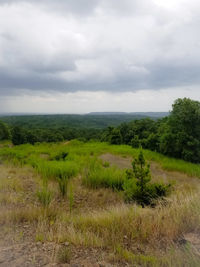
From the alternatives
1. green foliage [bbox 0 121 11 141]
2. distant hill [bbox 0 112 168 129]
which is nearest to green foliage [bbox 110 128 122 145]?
green foliage [bbox 0 121 11 141]

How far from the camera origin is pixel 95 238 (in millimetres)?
1671

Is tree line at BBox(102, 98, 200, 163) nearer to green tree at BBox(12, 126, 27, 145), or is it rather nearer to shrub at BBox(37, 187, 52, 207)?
shrub at BBox(37, 187, 52, 207)

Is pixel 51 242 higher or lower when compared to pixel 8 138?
higher

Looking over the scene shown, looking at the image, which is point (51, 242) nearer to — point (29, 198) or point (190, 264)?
point (190, 264)

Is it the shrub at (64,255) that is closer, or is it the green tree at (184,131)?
the shrub at (64,255)

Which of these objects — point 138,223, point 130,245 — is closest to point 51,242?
point 130,245

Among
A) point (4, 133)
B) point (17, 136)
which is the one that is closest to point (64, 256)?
point (17, 136)

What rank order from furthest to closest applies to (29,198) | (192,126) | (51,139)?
(51,139)
(192,126)
(29,198)

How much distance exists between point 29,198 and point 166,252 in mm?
2617

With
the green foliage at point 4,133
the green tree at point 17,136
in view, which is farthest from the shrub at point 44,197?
the green tree at point 17,136

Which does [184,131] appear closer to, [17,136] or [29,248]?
[29,248]

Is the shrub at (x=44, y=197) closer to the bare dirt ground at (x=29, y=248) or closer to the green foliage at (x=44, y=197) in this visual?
the green foliage at (x=44, y=197)

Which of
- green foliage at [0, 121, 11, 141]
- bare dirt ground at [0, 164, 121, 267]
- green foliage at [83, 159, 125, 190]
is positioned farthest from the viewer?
green foliage at [0, 121, 11, 141]

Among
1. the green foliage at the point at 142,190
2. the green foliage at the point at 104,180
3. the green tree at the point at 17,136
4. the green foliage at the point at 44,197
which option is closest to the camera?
the green foliage at the point at 44,197
